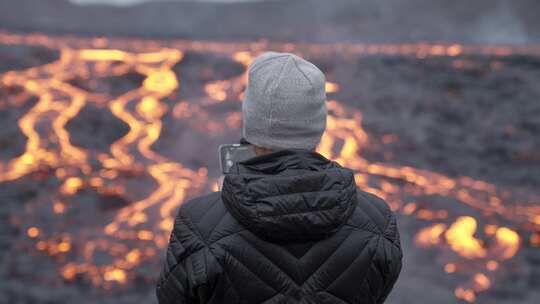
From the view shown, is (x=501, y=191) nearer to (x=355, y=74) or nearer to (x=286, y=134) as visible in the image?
(x=355, y=74)

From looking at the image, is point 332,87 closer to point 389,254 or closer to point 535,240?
point 535,240

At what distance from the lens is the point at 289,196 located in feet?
2.37

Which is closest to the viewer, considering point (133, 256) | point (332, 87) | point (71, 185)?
point (133, 256)

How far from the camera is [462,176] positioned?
10.3 feet

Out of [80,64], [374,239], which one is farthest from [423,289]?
[80,64]

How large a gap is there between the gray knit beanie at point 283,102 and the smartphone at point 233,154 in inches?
1.3

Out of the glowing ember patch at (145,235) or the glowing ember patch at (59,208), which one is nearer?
the glowing ember patch at (145,235)

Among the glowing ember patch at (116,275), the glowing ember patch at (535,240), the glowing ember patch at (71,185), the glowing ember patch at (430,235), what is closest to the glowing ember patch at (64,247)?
the glowing ember patch at (116,275)

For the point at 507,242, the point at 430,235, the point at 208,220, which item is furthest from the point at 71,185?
the point at 208,220

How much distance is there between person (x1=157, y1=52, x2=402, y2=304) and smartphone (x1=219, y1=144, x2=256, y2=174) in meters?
0.03

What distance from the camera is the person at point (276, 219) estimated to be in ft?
2.38

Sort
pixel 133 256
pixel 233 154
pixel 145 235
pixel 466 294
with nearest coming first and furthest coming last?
1. pixel 233 154
2. pixel 466 294
3. pixel 133 256
4. pixel 145 235

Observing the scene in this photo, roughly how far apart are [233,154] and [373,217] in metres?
0.21

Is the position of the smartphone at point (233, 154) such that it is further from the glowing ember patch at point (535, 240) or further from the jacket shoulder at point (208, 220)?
the glowing ember patch at point (535, 240)
